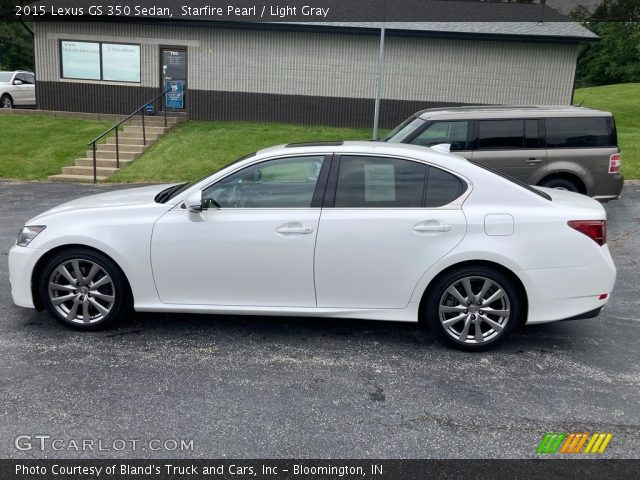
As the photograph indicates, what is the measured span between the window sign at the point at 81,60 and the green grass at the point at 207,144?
12.0 ft

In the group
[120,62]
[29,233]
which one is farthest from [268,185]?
[120,62]

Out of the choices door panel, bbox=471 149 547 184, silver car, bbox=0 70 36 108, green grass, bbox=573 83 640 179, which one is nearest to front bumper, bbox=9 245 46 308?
door panel, bbox=471 149 547 184

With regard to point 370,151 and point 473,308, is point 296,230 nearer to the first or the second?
point 370,151

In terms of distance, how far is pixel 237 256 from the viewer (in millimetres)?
4621

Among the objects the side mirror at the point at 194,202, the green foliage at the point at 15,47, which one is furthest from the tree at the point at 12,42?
the side mirror at the point at 194,202

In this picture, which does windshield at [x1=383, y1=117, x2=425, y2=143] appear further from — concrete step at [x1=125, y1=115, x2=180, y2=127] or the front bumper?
concrete step at [x1=125, y1=115, x2=180, y2=127]

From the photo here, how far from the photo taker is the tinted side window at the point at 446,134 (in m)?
9.38

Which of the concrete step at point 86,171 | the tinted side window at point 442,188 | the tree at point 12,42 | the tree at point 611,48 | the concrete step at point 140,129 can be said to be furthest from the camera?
the tree at point 12,42

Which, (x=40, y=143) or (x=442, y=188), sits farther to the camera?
(x=40, y=143)

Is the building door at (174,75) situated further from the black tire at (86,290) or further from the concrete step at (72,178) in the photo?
the black tire at (86,290)

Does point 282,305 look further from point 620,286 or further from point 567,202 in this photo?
point 620,286

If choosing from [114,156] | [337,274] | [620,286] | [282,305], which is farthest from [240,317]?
[114,156]

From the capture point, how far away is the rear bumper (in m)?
4.52

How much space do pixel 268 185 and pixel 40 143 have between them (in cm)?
1368
